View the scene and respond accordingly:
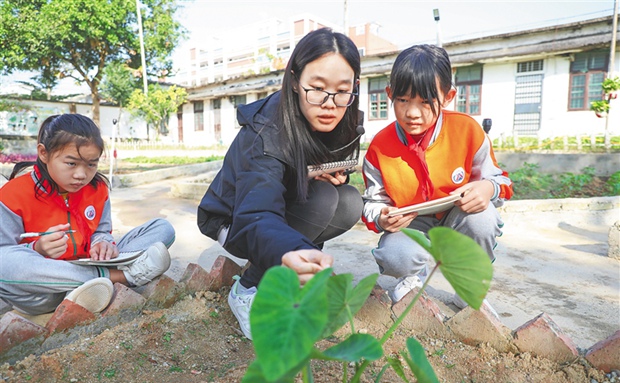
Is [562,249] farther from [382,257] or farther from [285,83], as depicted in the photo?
[285,83]

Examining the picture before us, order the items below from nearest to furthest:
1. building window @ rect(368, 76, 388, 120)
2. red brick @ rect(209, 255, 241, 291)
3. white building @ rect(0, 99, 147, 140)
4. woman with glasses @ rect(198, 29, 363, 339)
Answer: woman with glasses @ rect(198, 29, 363, 339) < red brick @ rect(209, 255, 241, 291) < building window @ rect(368, 76, 388, 120) < white building @ rect(0, 99, 147, 140)

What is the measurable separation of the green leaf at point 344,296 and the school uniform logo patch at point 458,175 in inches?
47.1

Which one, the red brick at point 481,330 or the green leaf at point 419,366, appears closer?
the green leaf at point 419,366

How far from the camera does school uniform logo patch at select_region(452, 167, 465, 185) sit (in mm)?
1730

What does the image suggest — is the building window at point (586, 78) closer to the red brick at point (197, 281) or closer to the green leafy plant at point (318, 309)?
the red brick at point (197, 281)

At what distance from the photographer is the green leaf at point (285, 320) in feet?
1.42

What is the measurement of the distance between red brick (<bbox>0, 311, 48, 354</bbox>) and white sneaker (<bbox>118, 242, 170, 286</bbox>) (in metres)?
0.53

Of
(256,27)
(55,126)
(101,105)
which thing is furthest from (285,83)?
(256,27)

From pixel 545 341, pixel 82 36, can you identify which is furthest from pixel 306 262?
pixel 82 36

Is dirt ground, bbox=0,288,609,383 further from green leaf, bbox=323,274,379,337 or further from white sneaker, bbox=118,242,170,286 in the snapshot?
green leaf, bbox=323,274,379,337

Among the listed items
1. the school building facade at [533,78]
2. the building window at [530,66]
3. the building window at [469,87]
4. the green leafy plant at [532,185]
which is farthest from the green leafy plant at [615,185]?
the building window at [469,87]

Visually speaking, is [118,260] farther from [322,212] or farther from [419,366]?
[419,366]

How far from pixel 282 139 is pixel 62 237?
3.37 ft

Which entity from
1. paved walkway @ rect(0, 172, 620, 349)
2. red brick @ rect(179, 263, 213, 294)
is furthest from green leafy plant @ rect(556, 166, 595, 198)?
red brick @ rect(179, 263, 213, 294)
